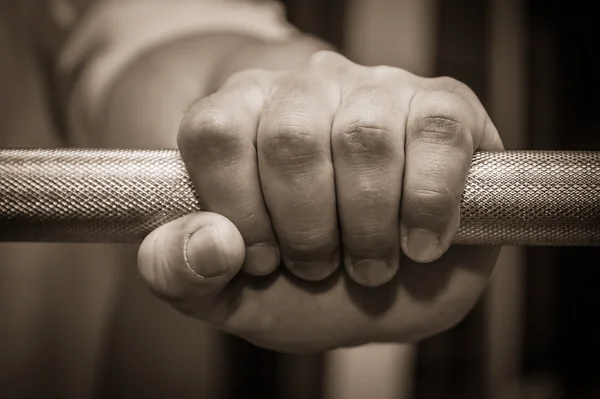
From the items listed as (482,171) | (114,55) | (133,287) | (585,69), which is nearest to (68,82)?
(114,55)

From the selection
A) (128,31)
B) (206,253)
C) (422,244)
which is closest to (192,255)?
(206,253)

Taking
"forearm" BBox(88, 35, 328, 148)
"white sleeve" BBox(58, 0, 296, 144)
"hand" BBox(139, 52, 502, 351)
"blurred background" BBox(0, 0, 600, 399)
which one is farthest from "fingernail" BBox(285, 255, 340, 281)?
"blurred background" BBox(0, 0, 600, 399)

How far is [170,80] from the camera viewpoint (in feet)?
1.83

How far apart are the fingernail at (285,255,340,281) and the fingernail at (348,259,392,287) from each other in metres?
0.01

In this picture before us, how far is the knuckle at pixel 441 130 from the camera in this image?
9.7 inches

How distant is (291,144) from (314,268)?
0.08 m

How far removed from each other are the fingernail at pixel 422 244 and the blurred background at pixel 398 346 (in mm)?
601

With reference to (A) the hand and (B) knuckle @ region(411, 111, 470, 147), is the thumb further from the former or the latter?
(B) knuckle @ region(411, 111, 470, 147)

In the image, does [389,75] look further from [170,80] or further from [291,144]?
[170,80]

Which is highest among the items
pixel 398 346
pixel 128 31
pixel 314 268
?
pixel 128 31

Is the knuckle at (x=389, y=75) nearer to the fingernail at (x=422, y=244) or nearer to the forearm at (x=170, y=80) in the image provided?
the fingernail at (x=422, y=244)

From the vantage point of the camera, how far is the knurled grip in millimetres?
256

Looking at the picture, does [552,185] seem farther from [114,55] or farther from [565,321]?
[565,321]

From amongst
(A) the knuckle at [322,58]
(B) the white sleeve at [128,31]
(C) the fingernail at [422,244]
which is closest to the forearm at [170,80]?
(B) the white sleeve at [128,31]
